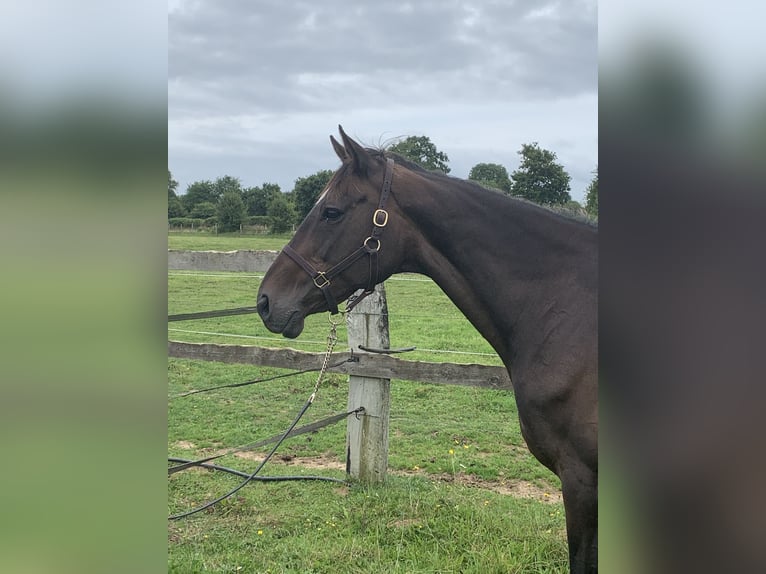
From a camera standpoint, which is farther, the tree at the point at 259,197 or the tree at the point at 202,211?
the tree at the point at 259,197

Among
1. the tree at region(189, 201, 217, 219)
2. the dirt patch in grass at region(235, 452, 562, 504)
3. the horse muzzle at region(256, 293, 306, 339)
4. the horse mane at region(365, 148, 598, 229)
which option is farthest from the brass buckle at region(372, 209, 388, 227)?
the tree at region(189, 201, 217, 219)

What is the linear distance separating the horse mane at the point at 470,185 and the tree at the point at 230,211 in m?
14.4

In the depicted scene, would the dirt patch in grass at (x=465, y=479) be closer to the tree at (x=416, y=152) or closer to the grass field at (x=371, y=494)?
the grass field at (x=371, y=494)

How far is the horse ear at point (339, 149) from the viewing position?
8.15 feet

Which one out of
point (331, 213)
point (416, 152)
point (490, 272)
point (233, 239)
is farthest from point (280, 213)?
point (490, 272)

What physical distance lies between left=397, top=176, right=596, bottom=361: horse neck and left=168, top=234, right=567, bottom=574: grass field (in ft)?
4.72

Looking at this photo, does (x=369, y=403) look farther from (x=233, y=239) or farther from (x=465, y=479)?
(x=233, y=239)

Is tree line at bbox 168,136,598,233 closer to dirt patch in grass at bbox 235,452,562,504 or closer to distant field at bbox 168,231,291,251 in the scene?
distant field at bbox 168,231,291,251

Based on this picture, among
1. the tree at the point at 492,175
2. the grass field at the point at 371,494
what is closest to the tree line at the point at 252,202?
the tree at the point at 492,175

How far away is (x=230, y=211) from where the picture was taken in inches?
724
